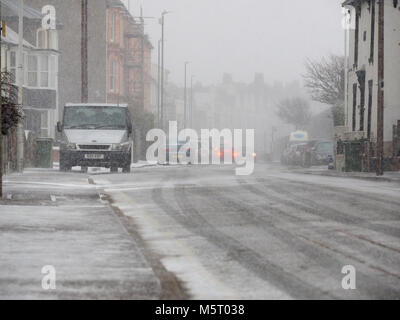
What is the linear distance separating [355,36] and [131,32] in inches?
1401

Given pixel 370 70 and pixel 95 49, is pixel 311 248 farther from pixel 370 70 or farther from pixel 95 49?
pixel 95 49

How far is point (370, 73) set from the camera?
41219 mm

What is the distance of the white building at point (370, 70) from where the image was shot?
129 feet

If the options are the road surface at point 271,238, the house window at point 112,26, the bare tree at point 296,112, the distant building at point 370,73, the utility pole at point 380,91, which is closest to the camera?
the road surface at point 271,238

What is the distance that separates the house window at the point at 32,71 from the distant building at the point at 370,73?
18241 mm

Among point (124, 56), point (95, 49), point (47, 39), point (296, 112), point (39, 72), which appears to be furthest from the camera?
point (296, 112)

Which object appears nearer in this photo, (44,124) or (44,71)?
(44,71)

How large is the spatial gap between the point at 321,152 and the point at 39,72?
666 inches

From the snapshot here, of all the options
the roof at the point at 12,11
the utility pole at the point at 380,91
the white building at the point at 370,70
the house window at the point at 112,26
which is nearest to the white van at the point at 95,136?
the utility pole at the point at 380,91

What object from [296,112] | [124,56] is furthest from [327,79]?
[296,112]

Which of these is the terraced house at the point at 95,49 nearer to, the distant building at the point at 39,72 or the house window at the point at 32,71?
the distant building at the point at 39,72

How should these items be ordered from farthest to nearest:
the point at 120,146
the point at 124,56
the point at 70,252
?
the point at 124,56, the point at 120,146, the point at 70,252
